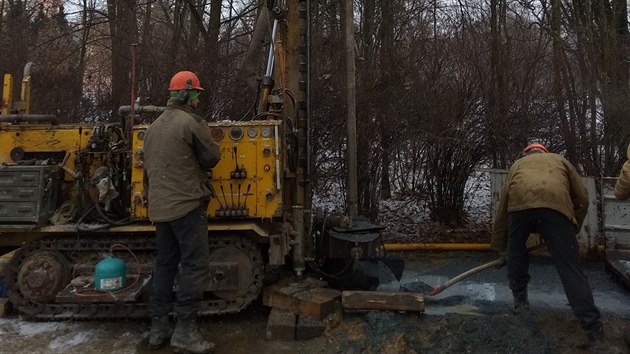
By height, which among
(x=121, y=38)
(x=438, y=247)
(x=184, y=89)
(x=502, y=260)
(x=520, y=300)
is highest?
(x=121, y=38)

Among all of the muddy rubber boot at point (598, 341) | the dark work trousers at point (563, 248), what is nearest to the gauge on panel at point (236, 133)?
the dark work trousers at point (563, 248)

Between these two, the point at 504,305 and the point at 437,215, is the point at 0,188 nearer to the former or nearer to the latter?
the point at 504,305

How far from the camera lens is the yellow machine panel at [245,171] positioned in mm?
4789

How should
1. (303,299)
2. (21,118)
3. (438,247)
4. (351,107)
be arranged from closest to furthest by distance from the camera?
(303,299)
(21,118)
(351,107)
(438,247)

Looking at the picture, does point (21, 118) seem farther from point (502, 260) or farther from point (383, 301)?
point (502, 260)

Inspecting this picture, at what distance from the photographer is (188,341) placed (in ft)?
13.7

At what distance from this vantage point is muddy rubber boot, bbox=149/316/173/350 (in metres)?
4.32

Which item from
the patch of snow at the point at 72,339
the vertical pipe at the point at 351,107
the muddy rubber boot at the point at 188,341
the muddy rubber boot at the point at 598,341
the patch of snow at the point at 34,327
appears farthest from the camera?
the vertical pipe at the point at 351,107

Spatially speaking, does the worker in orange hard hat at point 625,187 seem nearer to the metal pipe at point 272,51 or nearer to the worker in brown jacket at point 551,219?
the worker in brown jacket at point 551,219

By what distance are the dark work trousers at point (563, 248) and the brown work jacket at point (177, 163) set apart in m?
2.61

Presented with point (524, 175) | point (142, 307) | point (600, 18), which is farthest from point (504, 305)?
point (600, 18)

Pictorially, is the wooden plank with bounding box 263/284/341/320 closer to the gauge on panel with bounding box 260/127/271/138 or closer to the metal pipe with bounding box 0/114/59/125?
the gauge on panel with bounding box 260/127/271/138

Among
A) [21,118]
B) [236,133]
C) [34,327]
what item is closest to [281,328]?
[236,133]

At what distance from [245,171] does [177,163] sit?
716 mm
